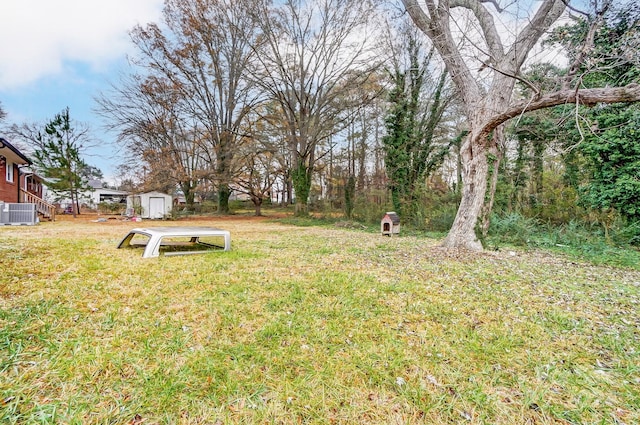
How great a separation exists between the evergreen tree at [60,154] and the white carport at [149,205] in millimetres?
3317

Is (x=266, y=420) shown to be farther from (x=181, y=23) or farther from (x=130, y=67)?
(x=130, y=67)

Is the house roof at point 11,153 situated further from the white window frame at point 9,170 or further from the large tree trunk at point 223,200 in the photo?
the large tree trunk at point 223,200

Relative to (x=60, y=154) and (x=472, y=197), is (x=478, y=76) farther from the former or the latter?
(x=60, y=154)

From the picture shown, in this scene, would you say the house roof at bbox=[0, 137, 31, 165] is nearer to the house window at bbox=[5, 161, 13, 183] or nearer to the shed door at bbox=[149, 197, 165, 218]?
the house window at bbox=[5, 161, 13, 183]

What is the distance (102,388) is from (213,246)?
451 centimetres

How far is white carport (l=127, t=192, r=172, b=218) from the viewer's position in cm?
1725

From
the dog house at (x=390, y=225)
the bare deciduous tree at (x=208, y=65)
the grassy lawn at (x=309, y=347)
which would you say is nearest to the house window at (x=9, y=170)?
the bare deciduous tree at (x=208, y=65)

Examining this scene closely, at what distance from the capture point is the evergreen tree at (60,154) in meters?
15.8

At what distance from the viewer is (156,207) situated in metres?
17.5

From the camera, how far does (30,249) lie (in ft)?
16.4

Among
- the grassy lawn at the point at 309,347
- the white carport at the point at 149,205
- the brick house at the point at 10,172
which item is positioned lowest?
the grassy lawn at the point at 309,347

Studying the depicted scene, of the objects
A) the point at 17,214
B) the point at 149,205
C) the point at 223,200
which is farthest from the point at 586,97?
the point at 149,205

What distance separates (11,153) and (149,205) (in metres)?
6.40

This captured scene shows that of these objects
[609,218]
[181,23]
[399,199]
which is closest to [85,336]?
[399,199]
